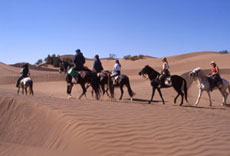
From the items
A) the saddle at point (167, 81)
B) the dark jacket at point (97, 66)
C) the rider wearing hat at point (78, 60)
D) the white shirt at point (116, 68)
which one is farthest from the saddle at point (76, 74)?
the saddle at point (167, 81)

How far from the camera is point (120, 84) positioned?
1462 cm

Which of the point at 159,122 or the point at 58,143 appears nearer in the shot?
the point at 58,143

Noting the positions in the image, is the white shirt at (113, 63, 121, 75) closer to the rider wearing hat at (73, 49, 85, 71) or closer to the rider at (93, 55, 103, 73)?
the rider at (93, 55, 103, 73)

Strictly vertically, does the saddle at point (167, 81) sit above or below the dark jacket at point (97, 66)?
below

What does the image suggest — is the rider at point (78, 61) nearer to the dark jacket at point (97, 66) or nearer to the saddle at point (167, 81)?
the dark jacket at point (97, 66)

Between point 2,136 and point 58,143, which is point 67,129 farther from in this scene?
point 2,136

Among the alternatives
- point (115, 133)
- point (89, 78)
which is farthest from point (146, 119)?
point (89, 78)

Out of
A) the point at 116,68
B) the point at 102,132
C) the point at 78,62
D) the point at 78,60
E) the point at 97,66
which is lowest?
the point at 102,132

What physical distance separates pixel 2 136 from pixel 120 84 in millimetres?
8194

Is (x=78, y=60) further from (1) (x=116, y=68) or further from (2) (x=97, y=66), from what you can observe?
(1) (x=116, y=68)

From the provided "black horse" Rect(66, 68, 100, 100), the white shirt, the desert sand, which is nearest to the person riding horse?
"black horse" Rect(66, 68, 100, 100)

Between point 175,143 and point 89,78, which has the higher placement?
point 89,78

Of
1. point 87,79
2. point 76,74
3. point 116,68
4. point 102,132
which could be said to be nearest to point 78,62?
point 76,74

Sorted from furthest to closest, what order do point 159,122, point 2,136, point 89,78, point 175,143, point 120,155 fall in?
1. point 89,78
2. point 2,136
3. point 159,122
4. point 175,143
5. point 120,155
